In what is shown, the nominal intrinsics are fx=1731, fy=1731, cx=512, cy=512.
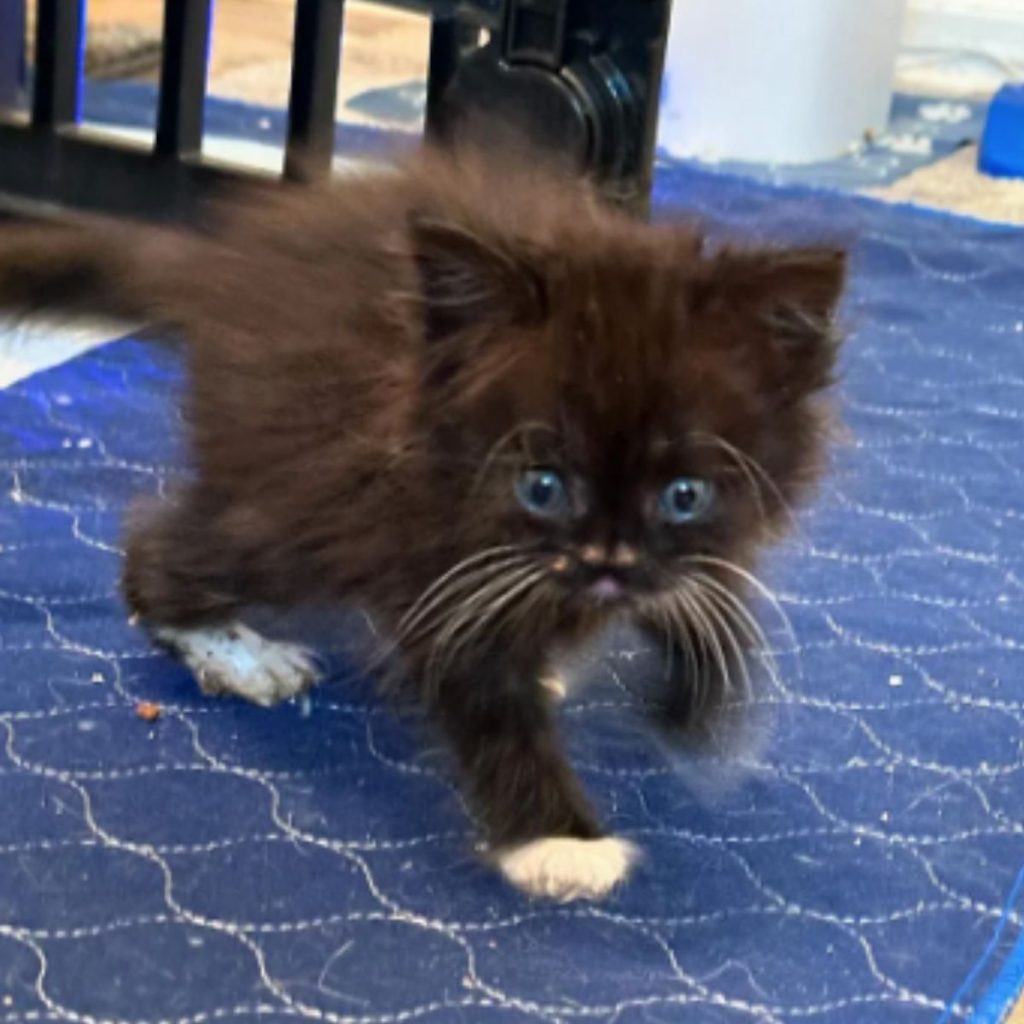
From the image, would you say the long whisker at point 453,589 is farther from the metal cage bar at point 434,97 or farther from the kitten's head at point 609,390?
the metal cage bar at point 434,97

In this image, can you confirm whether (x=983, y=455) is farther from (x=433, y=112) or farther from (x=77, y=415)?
(x=77, y=415)

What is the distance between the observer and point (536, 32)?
180cm

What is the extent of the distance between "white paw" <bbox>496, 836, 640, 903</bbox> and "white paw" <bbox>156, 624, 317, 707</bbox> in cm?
28

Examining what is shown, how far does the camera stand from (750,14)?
2.89 m

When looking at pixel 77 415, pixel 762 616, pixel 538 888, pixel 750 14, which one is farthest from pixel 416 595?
pixel 750 14

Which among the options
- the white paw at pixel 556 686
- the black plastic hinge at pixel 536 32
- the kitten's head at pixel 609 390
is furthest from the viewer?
the black plastic hinge at pixel 536 32

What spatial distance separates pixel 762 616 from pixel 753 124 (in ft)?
5.64

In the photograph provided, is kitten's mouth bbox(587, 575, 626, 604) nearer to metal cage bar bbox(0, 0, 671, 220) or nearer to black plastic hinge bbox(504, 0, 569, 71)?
metal cage bar bbox(0, 0, 671, 220)

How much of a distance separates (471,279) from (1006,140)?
7.07ft

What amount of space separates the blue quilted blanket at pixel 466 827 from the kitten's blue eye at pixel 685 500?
235 mm

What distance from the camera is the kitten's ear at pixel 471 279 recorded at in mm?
1004

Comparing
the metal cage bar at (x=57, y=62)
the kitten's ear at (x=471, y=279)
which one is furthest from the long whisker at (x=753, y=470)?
the metal cage bar at (x=57, y=62)

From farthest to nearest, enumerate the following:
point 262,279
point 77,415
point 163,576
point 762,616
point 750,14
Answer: point 750,14 → point 77,415 → point 762,616 → point 163,576 → point 262,279

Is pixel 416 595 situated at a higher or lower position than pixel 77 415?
higher
